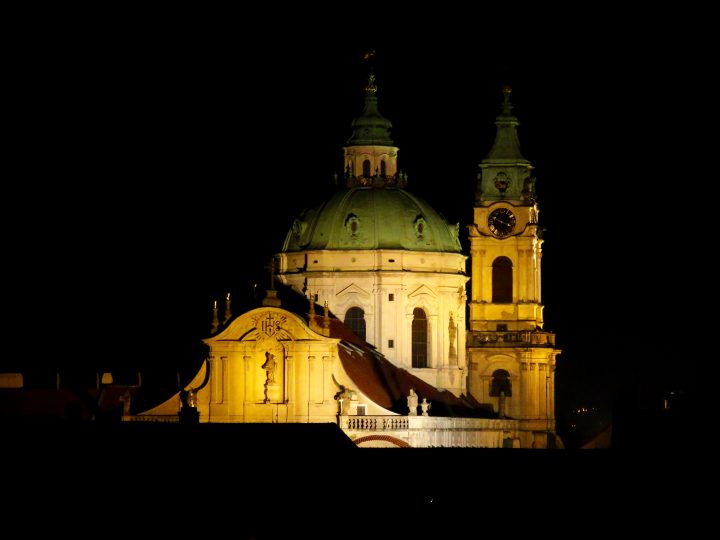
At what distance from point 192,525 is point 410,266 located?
7526 centimetres

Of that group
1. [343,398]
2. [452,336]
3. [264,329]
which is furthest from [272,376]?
[452,336]

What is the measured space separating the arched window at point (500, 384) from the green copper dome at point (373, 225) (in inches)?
393

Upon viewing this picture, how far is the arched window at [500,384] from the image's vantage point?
176 metres

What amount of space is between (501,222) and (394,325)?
488 inches

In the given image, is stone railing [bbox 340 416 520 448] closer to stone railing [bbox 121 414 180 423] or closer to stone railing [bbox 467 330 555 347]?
stone railing [bbox 121 414 180 423]

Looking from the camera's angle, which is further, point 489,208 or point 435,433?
point 489,208

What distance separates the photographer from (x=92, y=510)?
91.3 meters

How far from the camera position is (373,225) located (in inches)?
6570

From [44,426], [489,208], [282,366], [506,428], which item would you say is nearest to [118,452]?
[44,426]

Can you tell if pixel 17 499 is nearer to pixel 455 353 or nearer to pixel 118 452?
pixel 118 452

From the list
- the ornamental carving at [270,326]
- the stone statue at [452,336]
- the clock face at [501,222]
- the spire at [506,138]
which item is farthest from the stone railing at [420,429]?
the spire at [506,138]

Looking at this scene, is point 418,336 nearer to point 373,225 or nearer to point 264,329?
point 373,225

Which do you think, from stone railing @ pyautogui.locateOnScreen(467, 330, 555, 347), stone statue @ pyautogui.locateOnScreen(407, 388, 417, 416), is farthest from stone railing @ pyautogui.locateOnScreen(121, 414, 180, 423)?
stone railing @ pyautogui.locateOnScreen(467, 330, 555, 347)

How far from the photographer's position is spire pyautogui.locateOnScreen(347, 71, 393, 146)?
169 m
